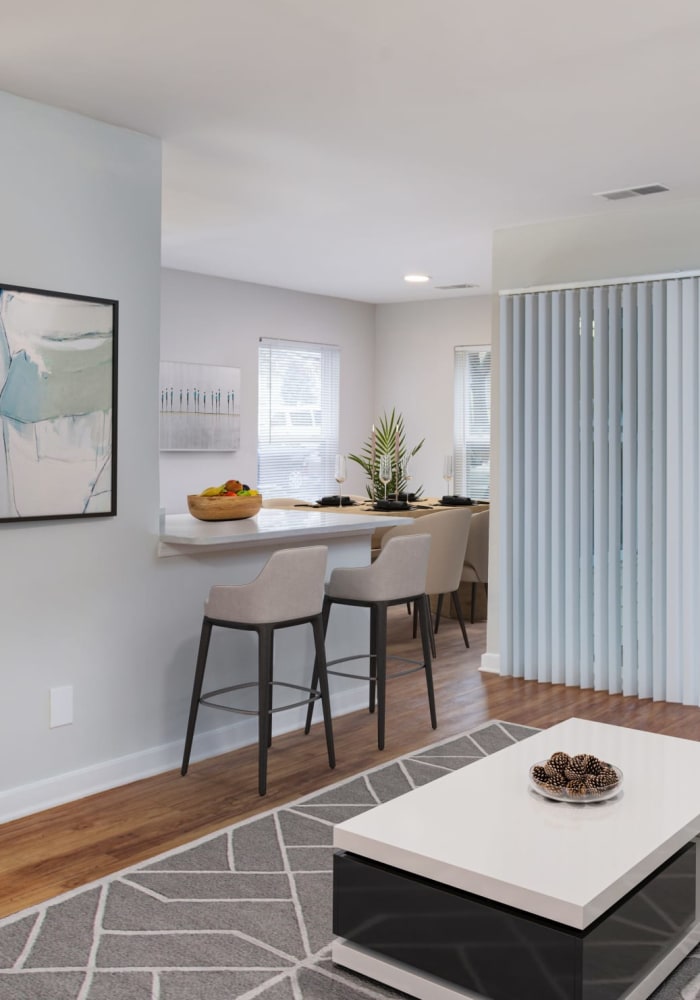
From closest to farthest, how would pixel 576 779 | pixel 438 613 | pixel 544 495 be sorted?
pixel 576 779 → pixel 544 495 → pixel 438 613

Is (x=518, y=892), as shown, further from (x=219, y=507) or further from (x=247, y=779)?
(x=219, y=507)

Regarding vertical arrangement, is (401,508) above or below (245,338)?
below

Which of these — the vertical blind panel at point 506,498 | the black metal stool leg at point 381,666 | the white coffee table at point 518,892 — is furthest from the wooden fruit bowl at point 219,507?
the white coffee table at point 518,892

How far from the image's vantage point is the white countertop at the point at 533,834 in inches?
83.7

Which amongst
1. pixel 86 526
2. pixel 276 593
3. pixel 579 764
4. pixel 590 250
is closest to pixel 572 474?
pixel 590 250

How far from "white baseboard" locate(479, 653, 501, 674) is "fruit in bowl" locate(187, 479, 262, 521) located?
75.8 inches

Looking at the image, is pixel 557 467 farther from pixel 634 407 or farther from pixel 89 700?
pixel 89 700

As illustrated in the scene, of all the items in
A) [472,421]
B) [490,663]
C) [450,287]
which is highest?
[450,287]

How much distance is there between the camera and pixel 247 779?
12.6ft

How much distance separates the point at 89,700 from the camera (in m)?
3.71

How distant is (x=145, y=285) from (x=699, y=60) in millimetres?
2138

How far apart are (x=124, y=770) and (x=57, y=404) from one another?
1.45m

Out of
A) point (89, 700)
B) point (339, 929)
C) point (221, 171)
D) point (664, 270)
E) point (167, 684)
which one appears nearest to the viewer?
point (339, 929)

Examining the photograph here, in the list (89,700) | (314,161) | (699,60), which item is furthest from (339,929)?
(314,161)
